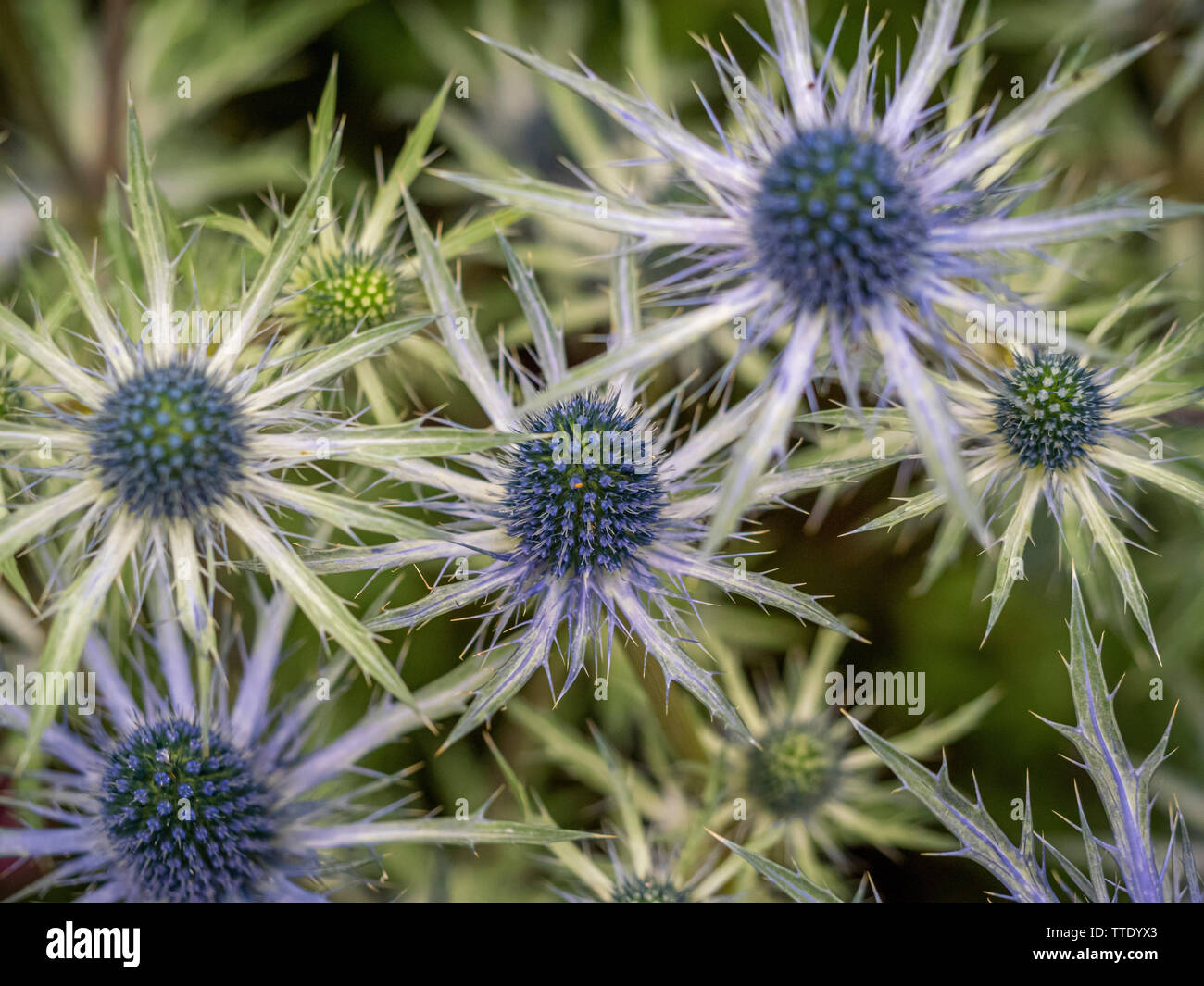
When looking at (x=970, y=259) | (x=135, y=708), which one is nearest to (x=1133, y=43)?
(x=970, y=259)

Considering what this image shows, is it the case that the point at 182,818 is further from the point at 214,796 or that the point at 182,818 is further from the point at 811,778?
the point at 811,778

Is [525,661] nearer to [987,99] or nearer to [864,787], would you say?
[864,787]

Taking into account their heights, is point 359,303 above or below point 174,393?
above

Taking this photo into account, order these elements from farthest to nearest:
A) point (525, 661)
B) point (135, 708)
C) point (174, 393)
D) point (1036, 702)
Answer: point (1036, 702) < point (135, 708) < point (525, 661) < point (174, 393)

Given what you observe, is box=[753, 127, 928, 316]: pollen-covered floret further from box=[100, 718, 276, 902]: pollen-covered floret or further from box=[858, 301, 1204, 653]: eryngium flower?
box=[100, 718, 276, 902]: pollen-covered floret

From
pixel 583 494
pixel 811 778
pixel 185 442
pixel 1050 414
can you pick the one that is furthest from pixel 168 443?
pixel 811 778

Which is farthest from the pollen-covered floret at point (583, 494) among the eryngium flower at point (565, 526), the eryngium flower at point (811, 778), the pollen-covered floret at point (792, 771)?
the pollen-covered floret at point (792, 771)

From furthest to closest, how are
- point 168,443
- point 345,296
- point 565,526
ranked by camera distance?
point 345,296 → point 565,526 → point 168,443
